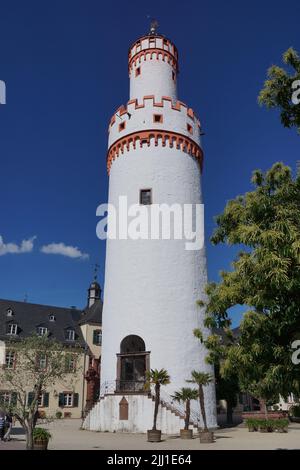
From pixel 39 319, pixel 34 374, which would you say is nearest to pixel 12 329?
pixel 39 319

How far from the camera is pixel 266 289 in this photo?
383 inches

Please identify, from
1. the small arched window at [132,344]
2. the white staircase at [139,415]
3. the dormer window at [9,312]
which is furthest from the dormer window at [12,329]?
the white staircase at [139,415]

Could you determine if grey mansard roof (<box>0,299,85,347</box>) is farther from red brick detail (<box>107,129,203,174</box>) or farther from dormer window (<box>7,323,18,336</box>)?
red brick detail (<box>107,129,203,174</box>)

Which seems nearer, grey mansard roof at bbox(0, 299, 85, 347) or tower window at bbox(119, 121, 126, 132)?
tower window at bbox(119, 121, 126, 132)

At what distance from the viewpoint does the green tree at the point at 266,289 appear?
29.9ft

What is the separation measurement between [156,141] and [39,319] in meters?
31.9

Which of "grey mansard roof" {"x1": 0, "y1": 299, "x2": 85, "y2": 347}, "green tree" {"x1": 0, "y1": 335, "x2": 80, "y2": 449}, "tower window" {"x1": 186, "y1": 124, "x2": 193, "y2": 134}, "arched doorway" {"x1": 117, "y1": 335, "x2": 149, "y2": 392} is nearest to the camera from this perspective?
"green tree" {"x1": 0, "y1": 335, "x2": 80, "y2": 449}

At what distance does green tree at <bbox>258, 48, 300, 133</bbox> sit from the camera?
33.9 ft

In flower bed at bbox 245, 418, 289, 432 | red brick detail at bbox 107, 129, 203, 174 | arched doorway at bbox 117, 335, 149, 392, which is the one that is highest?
red brick detail at bbox 107, 129, 203, 174

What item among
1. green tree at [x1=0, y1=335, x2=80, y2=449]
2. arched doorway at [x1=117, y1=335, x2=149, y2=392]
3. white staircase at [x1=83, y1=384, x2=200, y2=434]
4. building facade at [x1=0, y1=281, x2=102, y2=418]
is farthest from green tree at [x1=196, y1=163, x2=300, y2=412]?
building facade at [x1=0, y1=281, x2=102, y2=418]

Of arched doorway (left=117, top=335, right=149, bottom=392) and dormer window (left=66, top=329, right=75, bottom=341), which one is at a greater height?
dormer window (left=66, top=329, right=75, bottom=341)

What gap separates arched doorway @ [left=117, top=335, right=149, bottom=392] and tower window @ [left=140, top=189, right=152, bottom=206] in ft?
28.6

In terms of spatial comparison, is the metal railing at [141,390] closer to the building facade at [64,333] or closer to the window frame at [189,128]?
the building facade at [64,333]
